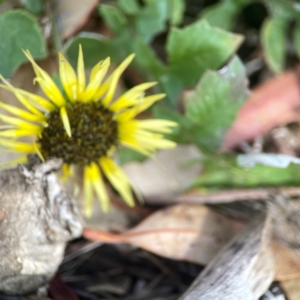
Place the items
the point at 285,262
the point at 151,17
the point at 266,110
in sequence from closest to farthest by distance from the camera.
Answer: the point at 285,262 → the point at 151,17 → the point at 266,110

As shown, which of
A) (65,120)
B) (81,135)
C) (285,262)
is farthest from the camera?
(285,262)

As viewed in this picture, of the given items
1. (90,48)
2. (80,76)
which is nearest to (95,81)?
(80,76)

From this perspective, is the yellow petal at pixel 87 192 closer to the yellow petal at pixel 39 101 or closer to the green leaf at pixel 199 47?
the yellow petal at pixel 39 101

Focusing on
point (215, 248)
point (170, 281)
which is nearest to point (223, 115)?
point (215, 248)

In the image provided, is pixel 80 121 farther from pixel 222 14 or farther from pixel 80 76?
pixel 222 14

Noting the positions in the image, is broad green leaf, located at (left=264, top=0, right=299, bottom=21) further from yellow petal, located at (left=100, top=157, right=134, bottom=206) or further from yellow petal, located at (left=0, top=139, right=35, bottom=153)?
yellow petal, located at (left=0, top=139, right=35, bottom=153)

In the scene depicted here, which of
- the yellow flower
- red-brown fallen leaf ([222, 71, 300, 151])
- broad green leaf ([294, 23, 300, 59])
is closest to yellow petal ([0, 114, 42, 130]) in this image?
the yellow flower
